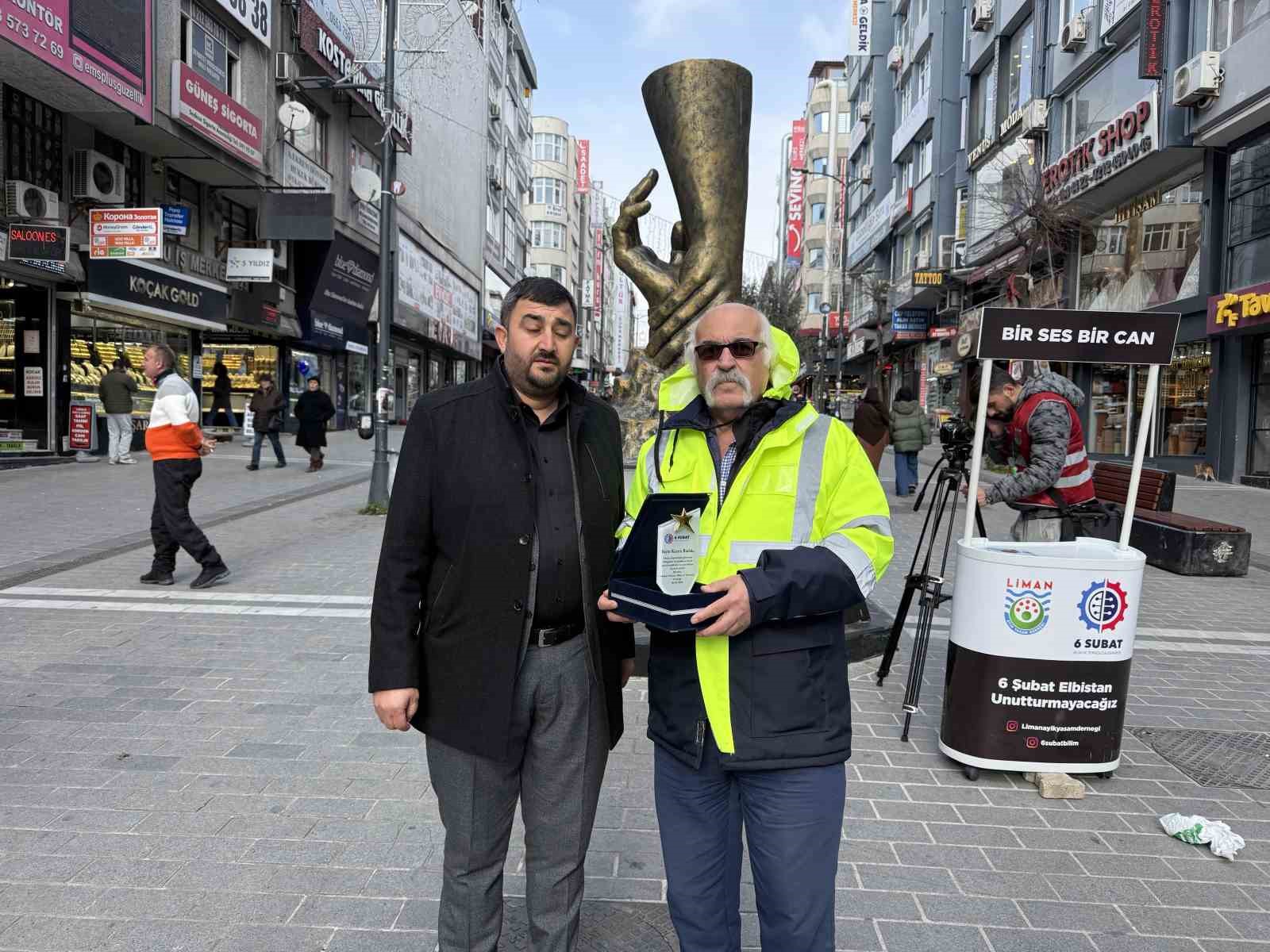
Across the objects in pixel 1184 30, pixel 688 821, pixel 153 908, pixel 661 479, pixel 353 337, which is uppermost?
pixel 1184 30

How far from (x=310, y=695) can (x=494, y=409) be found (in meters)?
3.25

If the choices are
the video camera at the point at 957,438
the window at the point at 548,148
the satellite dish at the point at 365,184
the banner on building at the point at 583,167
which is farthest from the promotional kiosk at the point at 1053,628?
the banner on building at the point at 583,167

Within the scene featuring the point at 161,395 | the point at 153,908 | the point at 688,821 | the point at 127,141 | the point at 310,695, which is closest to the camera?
the point at 688,821

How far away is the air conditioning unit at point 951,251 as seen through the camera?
33062mm

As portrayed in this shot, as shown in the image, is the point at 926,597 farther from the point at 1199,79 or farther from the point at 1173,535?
the point at 1199,79

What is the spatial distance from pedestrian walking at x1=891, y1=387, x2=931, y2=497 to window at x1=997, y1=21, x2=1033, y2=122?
17101 mm

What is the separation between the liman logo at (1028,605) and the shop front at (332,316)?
26079 mm

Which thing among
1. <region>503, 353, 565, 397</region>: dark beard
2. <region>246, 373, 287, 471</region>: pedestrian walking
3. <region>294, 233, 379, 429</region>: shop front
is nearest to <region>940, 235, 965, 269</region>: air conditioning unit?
<region>294, 233, 379, 429</region>: shop front

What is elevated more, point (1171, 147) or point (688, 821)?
point (1171, 147)

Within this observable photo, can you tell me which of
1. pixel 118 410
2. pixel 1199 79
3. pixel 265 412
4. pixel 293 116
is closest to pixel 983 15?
pixel 1199 79

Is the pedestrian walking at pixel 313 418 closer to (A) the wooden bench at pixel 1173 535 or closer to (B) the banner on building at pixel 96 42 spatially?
(B) the banner on building at pixel 96 42

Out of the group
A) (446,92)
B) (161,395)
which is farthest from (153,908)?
(446,92)

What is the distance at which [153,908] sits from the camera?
293 cm

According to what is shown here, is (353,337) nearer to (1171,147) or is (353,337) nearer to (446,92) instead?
(446,92)
